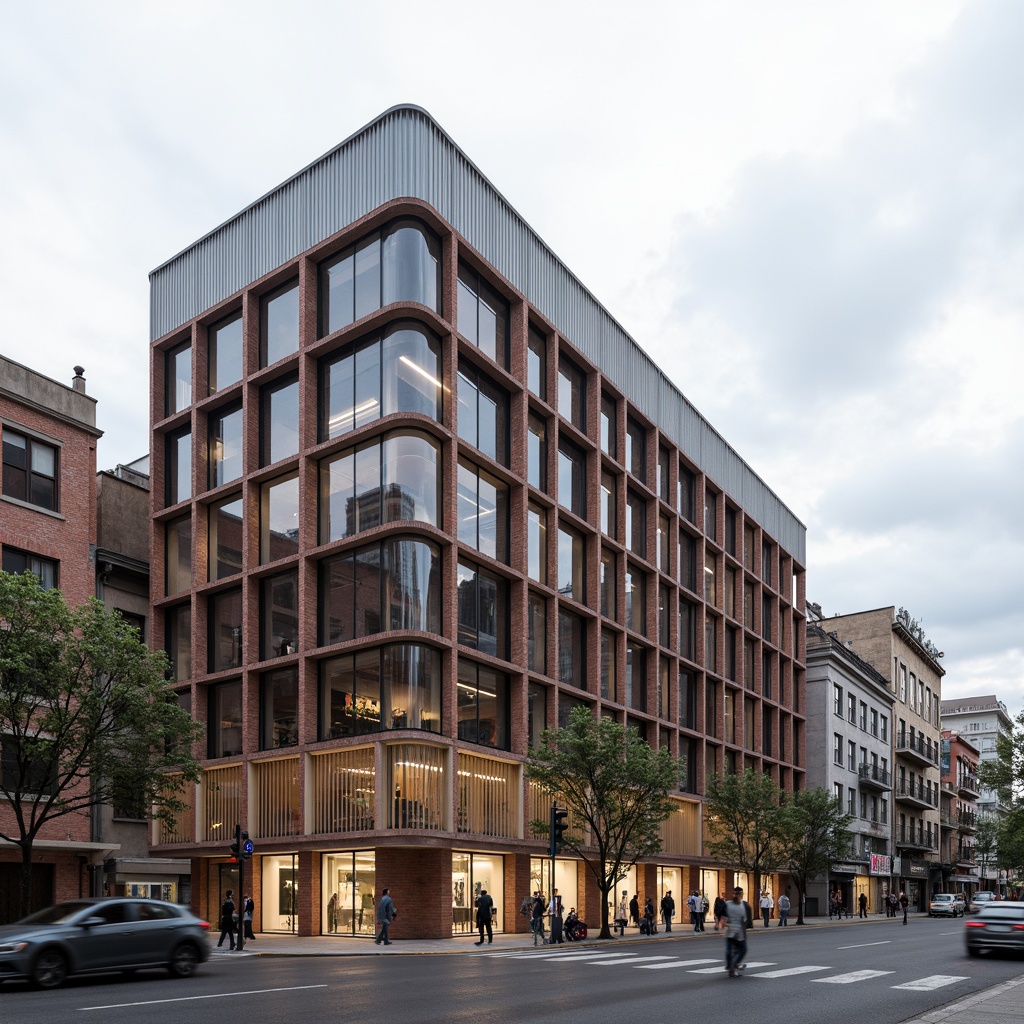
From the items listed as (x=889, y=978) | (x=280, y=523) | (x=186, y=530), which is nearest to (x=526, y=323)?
(x=280, y=523)

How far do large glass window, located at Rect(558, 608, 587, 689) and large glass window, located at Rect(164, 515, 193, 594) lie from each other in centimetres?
1440

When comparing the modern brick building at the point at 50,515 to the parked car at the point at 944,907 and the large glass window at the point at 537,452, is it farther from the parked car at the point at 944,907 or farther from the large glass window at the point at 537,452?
the parked car at the point at 944,907

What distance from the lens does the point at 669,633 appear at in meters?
54.0

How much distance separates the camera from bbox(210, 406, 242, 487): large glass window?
43.3 metres

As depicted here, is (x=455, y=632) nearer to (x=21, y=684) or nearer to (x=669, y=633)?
(x=21, y=684)

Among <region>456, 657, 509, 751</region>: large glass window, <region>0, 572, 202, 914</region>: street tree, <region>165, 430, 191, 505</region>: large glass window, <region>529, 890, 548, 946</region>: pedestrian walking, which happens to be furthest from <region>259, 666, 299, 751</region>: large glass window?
<region>529, 890, 548, 946</region>: pedestrian walking

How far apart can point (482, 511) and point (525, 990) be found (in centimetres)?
2391

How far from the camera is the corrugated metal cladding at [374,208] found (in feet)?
128

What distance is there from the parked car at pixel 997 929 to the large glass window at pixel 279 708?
21681 mm

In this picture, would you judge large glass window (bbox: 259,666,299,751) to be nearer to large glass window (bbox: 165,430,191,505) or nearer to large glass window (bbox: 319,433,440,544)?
large glass window (bbox: 319,433,440,544)

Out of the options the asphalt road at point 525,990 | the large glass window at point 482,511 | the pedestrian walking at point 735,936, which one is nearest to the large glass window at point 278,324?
the large glass window at point 482,511

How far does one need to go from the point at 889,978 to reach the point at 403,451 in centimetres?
2190

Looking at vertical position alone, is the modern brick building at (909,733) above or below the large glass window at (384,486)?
below

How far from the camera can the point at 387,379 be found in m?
38.0
